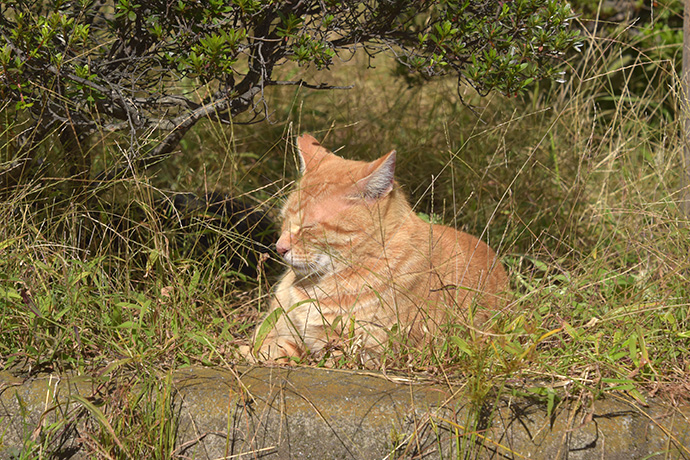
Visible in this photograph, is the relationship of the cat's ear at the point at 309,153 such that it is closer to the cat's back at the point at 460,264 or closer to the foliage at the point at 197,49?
the foliage at the point at 197,49

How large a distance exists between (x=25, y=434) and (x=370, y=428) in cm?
96

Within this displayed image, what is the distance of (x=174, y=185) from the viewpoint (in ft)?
10.7

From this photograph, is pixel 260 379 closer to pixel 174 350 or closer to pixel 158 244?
pixel 174 350

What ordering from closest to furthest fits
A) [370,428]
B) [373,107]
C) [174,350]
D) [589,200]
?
[370,428]
[174,350]
[589,200]
[373,107]

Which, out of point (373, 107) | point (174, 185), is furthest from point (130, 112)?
point (373, 107)

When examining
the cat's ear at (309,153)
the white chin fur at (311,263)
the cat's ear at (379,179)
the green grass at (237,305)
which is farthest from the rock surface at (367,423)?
the cat's ear at (309,153)

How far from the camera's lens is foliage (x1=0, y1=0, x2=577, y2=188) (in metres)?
2.23

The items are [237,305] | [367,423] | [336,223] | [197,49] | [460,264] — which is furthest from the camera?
[237,305]

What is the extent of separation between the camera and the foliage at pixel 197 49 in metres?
2.23

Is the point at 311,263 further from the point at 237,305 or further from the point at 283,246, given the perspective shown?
the point at 237,305

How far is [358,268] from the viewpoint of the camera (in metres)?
2.36

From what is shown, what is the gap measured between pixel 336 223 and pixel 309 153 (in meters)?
0.37

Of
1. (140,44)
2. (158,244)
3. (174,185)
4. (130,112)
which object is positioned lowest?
(174,185)

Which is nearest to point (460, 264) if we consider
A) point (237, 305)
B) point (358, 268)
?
point (358, 268)
